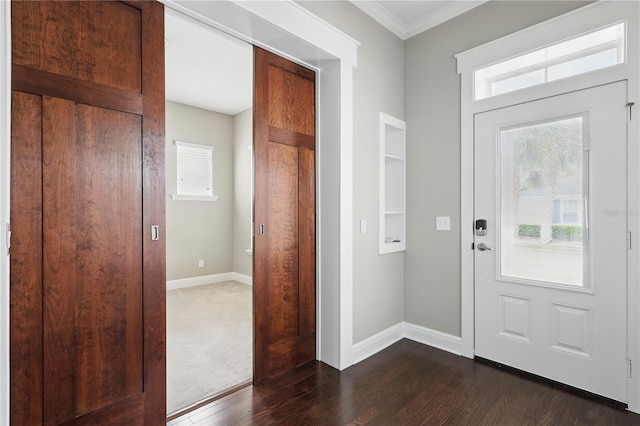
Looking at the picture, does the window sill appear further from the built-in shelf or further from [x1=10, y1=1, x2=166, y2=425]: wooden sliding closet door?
[x1=10, y1=1, x2=166, y2=425]: wooden sliding closet door

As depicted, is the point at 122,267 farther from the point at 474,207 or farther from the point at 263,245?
the point at 474,207

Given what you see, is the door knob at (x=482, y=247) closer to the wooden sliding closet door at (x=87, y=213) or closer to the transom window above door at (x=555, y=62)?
the transom window above door at (x=555, y=62)

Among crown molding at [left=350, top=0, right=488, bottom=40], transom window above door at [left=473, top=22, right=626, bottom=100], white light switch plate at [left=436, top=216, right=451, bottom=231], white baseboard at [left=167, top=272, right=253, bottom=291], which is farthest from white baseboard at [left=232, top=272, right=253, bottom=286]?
transom window above door at [left=473, top=22, right=626, bottom=100]

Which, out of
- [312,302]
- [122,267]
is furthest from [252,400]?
[122,267]

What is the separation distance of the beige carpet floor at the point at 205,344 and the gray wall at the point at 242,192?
83cm

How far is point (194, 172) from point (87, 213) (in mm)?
4103

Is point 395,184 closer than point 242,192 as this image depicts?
Yes

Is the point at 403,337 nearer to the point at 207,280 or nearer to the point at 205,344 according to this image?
the point at 205,344

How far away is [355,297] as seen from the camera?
2686 mm

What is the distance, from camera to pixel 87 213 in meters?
1.58

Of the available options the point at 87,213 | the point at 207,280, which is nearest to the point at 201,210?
the point at 207,280

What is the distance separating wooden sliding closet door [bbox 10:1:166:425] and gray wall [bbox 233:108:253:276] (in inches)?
148

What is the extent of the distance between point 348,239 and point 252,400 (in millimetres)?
1325
